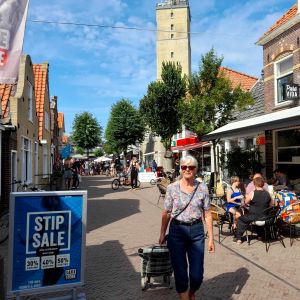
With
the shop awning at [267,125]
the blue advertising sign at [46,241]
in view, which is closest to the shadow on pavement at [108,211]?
the shop awning at [267,125]

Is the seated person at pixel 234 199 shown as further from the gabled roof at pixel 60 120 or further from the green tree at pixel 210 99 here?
the gabled roof at pixel 60 120

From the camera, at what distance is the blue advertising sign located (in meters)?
4.20

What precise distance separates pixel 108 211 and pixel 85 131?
38.9m

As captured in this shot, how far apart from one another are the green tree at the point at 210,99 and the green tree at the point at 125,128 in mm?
23416

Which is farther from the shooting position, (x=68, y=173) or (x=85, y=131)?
(x=85, y=131)

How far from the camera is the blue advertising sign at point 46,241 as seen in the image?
4195 mm

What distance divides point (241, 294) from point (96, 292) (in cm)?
181

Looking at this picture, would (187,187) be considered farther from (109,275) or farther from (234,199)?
(234,199)

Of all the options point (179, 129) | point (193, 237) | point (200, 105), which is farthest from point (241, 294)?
point (179, 129)

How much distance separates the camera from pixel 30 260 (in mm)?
4254

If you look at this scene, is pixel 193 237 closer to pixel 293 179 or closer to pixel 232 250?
pixel 232 250

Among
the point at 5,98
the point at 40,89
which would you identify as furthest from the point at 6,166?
the point at 40,89

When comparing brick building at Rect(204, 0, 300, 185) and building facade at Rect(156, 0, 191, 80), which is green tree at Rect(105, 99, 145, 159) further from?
brick building at Rect(204, 0, 300, 185)

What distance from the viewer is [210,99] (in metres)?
15.2
